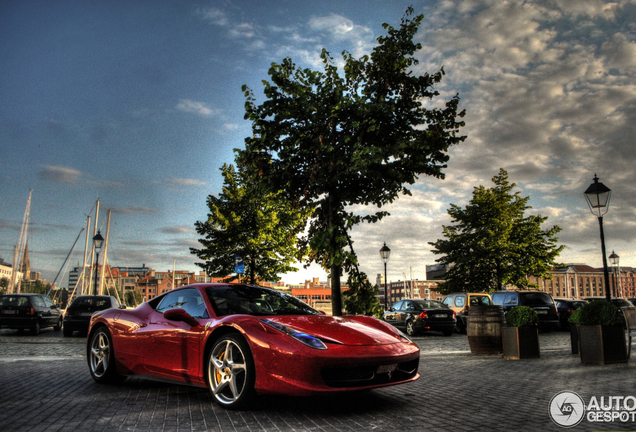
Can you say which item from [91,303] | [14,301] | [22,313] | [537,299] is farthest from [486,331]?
[14,301]

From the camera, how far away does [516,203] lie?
35594 millimetres

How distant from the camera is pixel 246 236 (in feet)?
92.0

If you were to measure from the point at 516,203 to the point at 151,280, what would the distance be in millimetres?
179446

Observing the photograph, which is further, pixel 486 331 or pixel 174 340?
pixel 486 331

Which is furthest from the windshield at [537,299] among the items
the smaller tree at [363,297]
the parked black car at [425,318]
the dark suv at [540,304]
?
the smaller tree at [363,297]

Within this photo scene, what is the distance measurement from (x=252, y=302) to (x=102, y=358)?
2.53 meters

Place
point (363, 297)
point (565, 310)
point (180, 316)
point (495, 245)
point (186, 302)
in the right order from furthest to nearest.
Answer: point (495, 245) < point (565, 310) < point (363, 297) < point (186, 302) < point (180, 316)

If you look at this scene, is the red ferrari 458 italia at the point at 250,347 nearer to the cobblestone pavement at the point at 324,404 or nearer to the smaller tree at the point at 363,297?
the cobblestone pavement at the point at 324,404

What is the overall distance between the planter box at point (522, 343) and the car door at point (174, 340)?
6940 mm

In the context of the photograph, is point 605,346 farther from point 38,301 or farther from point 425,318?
point 38,301

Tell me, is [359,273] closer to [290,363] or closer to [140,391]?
[140,391]

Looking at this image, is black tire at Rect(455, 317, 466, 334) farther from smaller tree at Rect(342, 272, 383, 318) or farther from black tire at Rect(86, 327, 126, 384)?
black tire at Rect(86, 327, 126, 384)

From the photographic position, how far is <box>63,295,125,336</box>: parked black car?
17667 millimetres

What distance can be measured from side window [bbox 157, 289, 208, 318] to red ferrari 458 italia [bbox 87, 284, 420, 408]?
1 centimetres
